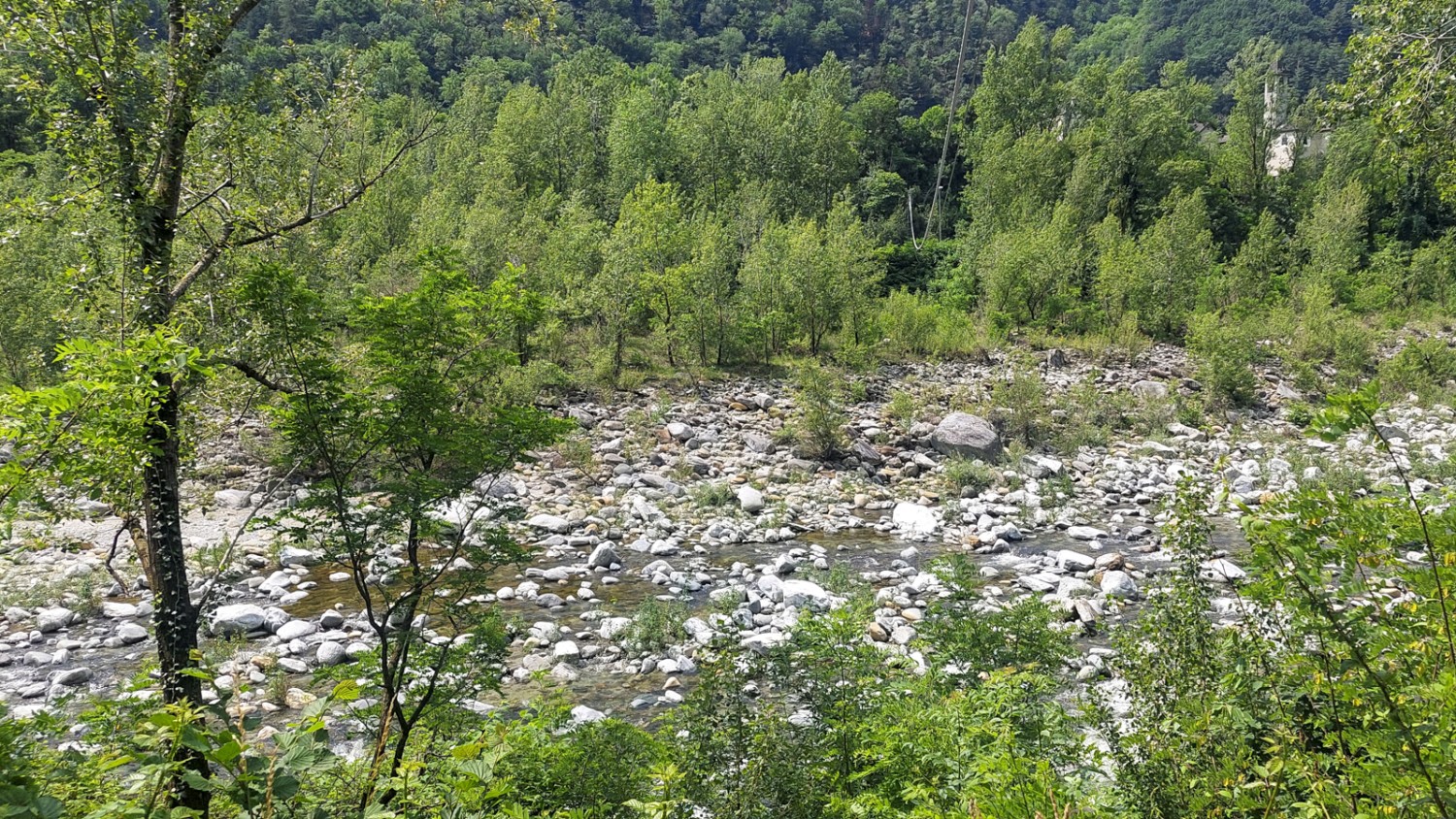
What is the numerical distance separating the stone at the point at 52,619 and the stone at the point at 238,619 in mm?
1786

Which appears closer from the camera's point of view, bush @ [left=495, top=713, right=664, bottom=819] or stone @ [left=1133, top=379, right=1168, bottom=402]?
bush @ [left=495, top=713, right=664, bottom=819]

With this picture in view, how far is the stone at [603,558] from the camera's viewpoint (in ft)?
36.5

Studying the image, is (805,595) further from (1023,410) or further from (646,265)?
(646,265)

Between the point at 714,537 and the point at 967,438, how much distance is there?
262 inches

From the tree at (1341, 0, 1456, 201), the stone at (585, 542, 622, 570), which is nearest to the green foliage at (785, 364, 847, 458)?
the stone at (585, 542, 622, 570)

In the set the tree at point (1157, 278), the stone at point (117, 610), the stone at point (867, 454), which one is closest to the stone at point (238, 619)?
the stone at point (117, 610)

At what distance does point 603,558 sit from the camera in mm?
11172

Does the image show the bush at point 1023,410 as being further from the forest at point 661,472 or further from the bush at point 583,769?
the bush at point 583,769

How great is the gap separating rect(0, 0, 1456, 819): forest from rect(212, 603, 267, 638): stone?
76 mm

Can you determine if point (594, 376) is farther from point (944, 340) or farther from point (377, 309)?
point (377, 309)

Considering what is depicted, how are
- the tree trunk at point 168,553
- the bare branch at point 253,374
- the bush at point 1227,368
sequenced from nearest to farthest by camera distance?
the tree trunk at point 168,553 < the bare branch at point 253,374 < the bush at point 1227,368

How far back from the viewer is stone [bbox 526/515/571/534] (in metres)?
12.5

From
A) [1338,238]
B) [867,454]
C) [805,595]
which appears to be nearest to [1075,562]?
[805,595]

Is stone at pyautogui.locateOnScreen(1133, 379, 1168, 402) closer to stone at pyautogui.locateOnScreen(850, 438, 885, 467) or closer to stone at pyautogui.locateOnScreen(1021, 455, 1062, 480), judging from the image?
stone at pyautogui.locateOnScreen(1021, 455, 1062, 480)
